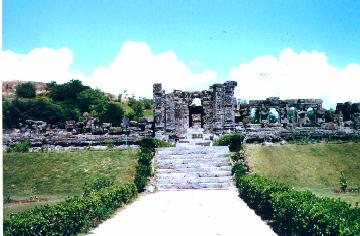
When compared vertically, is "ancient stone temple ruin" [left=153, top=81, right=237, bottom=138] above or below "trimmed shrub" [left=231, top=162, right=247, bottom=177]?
above

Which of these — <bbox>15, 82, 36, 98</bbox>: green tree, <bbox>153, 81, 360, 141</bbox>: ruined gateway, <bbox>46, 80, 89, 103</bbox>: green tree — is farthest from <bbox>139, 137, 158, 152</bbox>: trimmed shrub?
<bbox>15, 82, 36, 98</bbox>: green tree

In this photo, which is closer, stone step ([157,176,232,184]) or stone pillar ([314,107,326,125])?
stone step ([157,176,232,184])

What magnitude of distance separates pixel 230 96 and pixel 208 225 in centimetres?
2435

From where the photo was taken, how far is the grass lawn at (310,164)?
2129 cm

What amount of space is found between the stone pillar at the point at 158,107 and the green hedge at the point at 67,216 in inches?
717

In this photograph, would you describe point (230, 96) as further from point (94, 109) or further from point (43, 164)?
point (94, 109)

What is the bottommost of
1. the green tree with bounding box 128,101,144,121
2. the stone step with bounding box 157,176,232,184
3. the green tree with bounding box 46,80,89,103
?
the stone step with bounding box 157,176,232,184

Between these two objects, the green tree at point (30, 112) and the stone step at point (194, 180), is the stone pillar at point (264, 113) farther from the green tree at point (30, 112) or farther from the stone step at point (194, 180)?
the green tree at point (30, 112)

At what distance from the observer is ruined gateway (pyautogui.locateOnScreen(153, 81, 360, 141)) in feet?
116

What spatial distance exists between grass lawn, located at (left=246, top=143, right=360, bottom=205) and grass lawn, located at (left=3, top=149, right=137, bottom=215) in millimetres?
8106

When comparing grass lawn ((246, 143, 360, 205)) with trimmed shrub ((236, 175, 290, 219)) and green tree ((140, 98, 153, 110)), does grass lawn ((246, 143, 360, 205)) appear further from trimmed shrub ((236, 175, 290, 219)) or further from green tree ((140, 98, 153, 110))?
green tree ((140, 98, 153, 110))

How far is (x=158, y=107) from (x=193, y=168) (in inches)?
477

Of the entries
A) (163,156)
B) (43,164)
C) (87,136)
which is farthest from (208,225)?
(87,136)

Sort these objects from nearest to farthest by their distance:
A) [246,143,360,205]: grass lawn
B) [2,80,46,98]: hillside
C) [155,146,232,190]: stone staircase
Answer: [246,143,360,205]: grass lawn
[155,146,232,190]: stone staircase
[2,80,46,98]: hillside
